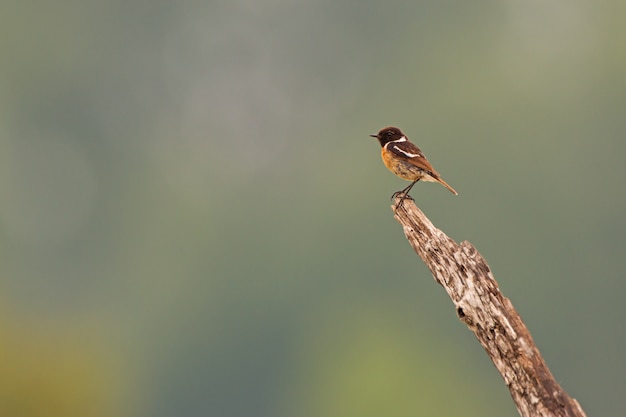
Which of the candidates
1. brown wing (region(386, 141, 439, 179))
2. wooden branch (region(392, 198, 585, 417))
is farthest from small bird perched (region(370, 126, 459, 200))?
wooden branch (region(392, 198, 585, 417))

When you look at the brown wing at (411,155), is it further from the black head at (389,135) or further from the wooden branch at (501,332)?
the wooden branch at (501,332)

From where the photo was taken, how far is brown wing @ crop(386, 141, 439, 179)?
55.9 ft

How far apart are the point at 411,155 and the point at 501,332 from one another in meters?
6.64

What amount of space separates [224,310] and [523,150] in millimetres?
52405

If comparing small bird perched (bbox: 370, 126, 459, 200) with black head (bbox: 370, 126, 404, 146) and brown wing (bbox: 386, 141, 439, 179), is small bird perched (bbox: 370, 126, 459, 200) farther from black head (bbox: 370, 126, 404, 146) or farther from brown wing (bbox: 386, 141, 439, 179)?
black head (bbox: 370, 126, 404, 146)

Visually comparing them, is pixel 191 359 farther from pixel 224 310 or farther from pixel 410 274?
pixel 410 274

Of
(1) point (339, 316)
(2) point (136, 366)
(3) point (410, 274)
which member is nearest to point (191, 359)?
(2) point (136, 366)

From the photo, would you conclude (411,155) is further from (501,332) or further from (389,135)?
(501,332)

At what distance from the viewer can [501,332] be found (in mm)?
10805

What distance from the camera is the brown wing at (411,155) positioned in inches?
671

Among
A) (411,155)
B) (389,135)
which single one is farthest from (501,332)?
(389,135)

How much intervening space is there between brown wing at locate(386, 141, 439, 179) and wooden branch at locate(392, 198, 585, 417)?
5.19 m

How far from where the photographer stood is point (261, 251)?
175625mm

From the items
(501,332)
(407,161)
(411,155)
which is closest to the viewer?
(501,332)
